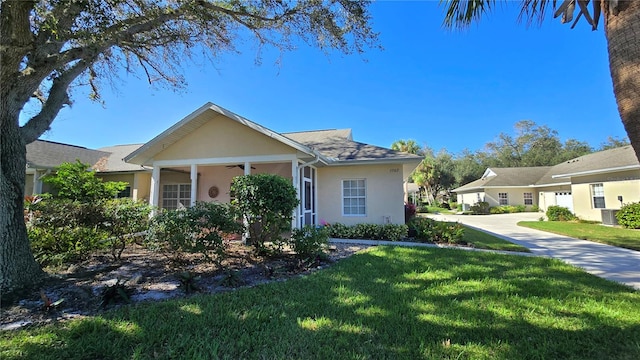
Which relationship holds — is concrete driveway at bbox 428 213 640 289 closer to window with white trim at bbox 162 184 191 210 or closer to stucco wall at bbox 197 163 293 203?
stucco wall at bbox 197 163 293 203

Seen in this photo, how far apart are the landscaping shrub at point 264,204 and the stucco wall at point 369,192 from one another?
5.26m

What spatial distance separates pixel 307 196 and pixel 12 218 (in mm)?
8198

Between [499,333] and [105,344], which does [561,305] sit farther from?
[105,344]

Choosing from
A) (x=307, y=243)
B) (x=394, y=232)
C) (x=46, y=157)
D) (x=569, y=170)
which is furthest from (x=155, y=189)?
(x=569, y=170)

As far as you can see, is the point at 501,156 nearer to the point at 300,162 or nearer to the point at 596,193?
the point at 596,193

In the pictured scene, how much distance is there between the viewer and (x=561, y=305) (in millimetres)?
4199

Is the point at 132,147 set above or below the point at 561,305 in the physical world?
above

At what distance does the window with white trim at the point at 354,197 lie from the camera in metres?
11.8

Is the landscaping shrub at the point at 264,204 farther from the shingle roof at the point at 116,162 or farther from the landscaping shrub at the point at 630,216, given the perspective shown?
the landscaping shrub at the point at 630,216

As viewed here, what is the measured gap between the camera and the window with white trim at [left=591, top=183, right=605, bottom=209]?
55.5 ft

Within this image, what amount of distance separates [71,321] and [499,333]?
5.66 meters

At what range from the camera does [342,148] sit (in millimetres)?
12898

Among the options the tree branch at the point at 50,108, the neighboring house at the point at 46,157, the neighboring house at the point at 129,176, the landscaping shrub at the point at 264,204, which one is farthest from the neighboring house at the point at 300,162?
the neighboring house at the point at 46,157

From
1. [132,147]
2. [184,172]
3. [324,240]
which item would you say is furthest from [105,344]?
[132,147]
